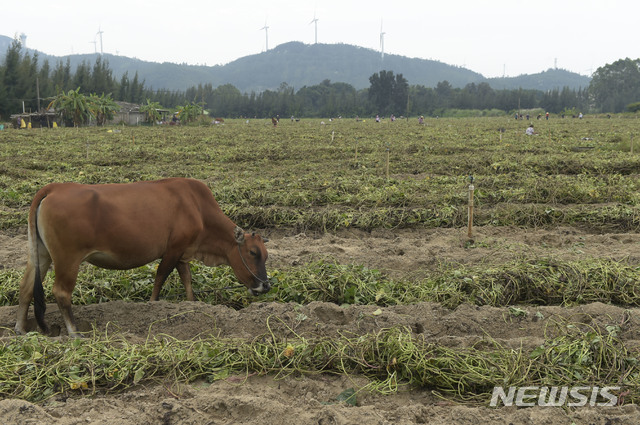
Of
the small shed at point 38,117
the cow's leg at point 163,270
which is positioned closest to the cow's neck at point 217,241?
the cow's leg at point 163,270

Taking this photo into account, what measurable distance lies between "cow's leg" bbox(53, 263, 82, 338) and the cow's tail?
16 cm

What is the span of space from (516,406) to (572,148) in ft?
74.5

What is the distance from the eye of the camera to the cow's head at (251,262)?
6605 mm

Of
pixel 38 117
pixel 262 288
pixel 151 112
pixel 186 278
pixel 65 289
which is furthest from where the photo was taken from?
pixel 151 112

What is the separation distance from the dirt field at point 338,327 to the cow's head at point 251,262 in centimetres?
40

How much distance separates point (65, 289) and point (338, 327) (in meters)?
2.97

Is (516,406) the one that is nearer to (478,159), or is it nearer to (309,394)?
(309,394)

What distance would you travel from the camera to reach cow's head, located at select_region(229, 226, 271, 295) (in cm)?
661

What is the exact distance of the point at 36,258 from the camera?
18.6 feet

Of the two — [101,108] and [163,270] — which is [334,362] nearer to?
[163,270]

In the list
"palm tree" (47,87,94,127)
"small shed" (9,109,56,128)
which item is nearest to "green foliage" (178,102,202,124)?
"palm tree" (47,87,94,127)

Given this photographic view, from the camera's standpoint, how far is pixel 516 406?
4.17 m

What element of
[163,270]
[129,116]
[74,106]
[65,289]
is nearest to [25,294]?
[65,289]

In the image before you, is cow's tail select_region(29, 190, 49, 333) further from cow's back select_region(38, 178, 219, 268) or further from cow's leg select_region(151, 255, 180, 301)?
cow's leg select_region(151, 255, 180, 301)
